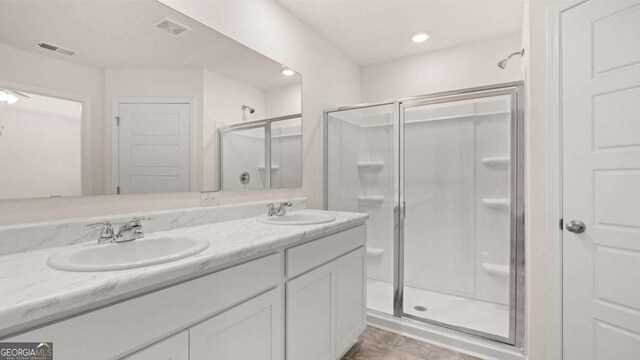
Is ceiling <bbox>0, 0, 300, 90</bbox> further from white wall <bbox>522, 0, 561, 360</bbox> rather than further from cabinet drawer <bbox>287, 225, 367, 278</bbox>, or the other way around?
white wall <bbox>522, 0, 561, 360</bbox>

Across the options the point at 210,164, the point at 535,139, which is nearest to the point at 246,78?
the point at 210,164

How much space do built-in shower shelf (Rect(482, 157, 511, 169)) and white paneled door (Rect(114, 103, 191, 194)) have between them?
223 centimetres

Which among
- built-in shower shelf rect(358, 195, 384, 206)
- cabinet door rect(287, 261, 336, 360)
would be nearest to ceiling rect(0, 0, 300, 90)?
cabinet door rect(287, 261, 336, 360)

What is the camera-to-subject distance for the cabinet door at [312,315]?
1.26 meters

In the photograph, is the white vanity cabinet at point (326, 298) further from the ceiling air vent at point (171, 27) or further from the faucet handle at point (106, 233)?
the ceiling air vent at point (171, 27)

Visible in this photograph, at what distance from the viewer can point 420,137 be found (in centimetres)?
253

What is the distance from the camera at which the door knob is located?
137 centimetres

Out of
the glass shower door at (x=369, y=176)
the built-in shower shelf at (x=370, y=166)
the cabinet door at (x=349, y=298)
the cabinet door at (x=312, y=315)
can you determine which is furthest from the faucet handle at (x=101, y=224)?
the built-in shower shelf at (x=370, y=166)

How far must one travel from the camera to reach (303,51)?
234 centimetres

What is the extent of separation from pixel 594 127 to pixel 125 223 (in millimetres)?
2199

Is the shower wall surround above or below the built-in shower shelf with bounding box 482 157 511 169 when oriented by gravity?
below

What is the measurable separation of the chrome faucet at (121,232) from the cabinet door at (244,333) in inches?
20.3

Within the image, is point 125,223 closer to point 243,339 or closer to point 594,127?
point 243,339

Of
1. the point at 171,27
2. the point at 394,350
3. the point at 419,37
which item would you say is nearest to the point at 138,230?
the point at 171,27
